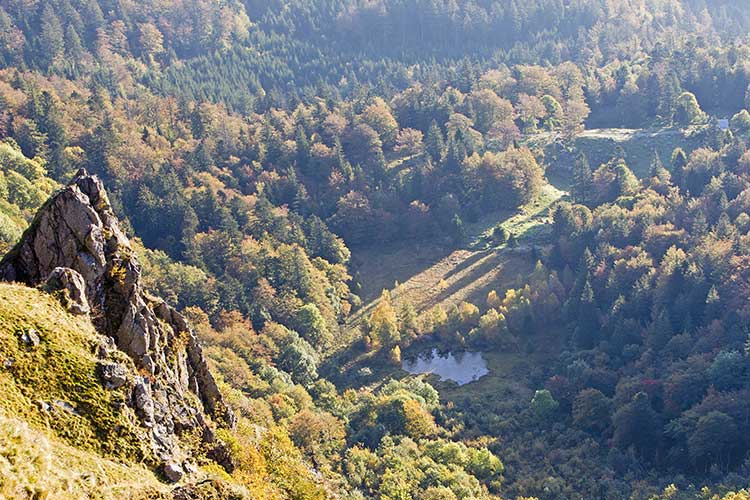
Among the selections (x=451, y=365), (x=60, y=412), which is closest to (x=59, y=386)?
(x=60, y=412)

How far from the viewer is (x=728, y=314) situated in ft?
272

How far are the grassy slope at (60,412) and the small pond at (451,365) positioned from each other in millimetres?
69605

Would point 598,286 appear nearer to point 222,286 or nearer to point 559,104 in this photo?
point 222,286

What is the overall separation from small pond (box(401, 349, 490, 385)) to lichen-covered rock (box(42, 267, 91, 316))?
6828 cm

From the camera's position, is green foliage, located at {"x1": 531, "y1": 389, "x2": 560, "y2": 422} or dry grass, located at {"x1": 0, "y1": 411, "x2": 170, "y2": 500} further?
green foliage, located at {"x1": 531, "y1": 389, "x2": 560, "y2": 422}

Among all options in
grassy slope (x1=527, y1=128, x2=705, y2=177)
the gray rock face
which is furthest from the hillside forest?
the gray rock face

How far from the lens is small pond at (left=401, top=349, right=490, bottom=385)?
93500mm

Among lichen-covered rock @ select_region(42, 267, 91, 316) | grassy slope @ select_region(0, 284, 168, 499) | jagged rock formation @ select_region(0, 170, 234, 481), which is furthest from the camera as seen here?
jagged rock formation @ select_region(0, 170, 234, 481)

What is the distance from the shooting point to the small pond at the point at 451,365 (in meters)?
93.5

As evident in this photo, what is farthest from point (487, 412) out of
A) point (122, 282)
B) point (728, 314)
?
point (122, 282)

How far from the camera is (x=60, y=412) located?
24.6m

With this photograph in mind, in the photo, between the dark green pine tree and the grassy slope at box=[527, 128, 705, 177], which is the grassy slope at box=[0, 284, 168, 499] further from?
the grassy slope at box=[527, 128, 705, 177]

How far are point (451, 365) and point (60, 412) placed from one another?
2957 inches

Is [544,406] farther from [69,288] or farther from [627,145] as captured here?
[627,145]
